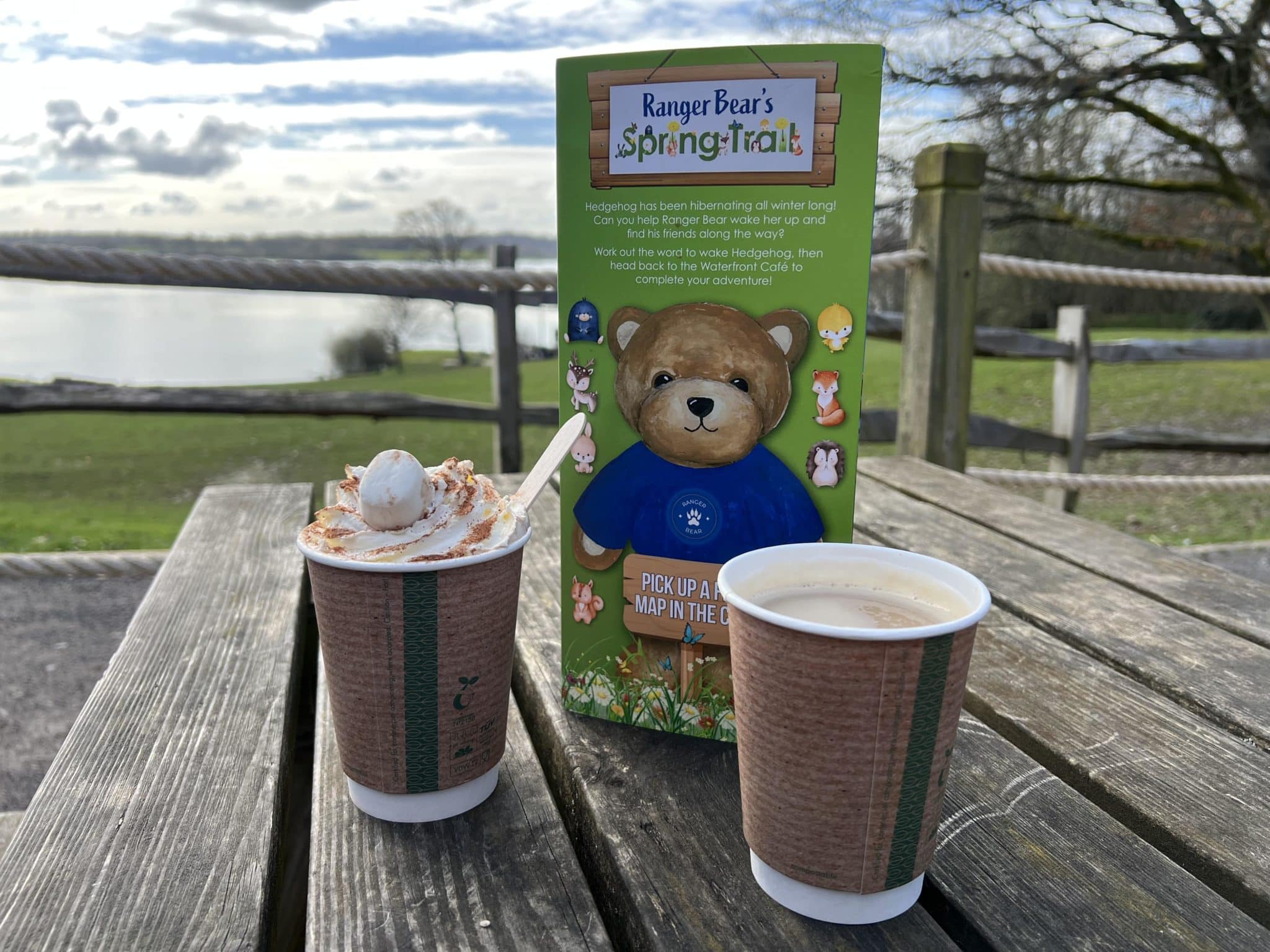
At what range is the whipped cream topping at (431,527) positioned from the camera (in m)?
0.69

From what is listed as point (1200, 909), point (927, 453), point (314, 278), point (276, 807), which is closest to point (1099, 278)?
point (927, 453)

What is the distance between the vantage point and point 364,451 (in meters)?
14.2

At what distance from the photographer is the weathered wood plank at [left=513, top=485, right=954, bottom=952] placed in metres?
0.58

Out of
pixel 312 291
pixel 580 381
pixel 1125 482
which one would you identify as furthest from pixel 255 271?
pixel 1125 482

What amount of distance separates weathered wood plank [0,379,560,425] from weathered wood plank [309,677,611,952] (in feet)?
8.70

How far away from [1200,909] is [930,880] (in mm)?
178

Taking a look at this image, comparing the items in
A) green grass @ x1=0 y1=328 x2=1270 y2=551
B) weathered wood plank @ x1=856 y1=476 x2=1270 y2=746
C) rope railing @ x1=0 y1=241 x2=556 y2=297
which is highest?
rope railing @ x1=0 y1=241 x2=556 y2=297

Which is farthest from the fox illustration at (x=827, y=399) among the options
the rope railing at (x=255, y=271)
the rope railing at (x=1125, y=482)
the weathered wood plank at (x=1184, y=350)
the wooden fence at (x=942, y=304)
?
the weathered wood plank at (x=1184, y=350)

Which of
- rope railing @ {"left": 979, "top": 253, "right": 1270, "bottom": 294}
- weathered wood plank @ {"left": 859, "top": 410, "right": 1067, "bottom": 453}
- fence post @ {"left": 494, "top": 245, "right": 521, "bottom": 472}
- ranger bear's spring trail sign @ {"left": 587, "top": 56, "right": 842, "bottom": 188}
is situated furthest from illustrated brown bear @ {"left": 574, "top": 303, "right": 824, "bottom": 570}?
weathered wood plank @ {"left": 859, "top": 410, "right": 1067, "bottom": 453}

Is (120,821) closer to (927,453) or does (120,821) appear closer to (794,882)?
(794,882)

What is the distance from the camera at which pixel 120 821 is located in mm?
703

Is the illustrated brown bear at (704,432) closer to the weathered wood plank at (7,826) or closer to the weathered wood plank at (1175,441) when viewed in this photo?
the weathered wood plank at (7,826)

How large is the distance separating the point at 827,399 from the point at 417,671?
0.40 metres

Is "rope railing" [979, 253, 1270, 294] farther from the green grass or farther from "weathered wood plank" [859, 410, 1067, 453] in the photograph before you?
the green grass
